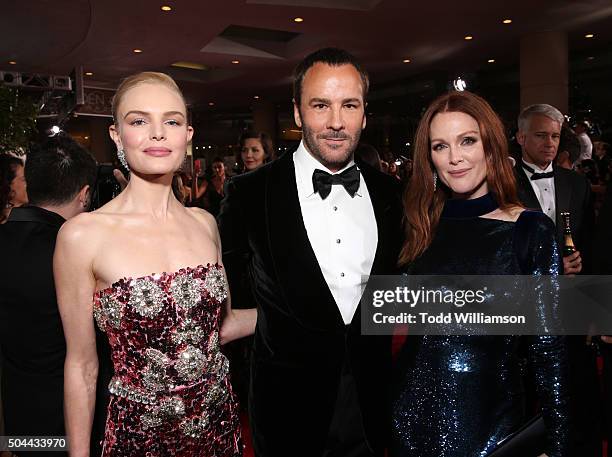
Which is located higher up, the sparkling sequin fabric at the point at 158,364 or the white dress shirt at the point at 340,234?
the white dress shirt at the point at 340,234

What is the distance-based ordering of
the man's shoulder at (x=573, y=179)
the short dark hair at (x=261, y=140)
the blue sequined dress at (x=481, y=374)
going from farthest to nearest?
the short dark hair at (x=261, y=140) → the man's shoulder at (x=573, y=179) → the blue sequined dress at (x=481, y=374)

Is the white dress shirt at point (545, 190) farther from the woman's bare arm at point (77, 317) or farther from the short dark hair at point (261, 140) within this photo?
the woman's bare arm at point (77, 317)

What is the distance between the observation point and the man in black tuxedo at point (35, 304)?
1875 millimetres

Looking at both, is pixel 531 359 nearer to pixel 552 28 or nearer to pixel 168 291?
pixel 168 291

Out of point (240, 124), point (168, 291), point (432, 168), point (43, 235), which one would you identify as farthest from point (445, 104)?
point (240, 124)

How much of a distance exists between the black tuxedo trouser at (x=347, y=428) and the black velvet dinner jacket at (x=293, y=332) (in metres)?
0.03

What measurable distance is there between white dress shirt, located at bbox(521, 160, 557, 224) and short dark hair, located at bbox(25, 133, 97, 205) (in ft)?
8.83

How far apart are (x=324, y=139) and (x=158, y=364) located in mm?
917

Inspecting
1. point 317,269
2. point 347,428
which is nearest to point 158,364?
point 317,269

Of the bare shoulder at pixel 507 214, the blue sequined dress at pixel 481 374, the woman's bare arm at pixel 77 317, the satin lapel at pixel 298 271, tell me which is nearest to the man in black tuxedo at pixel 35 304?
the woman's bare arm at pixel 77 317

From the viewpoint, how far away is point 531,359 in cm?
158

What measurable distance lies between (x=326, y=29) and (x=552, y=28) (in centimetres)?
395

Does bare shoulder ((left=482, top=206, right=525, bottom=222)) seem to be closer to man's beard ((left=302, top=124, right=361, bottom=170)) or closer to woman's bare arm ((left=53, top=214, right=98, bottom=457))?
man's beard ((left=302, top=124, right=361, bottom=170))

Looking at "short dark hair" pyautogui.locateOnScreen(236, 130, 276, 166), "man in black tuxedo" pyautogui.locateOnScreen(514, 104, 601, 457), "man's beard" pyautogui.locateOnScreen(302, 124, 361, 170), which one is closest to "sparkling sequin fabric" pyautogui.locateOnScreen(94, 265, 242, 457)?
"man's beard" pyautogui.locateOnScreen(302, 124, 361, 170)
